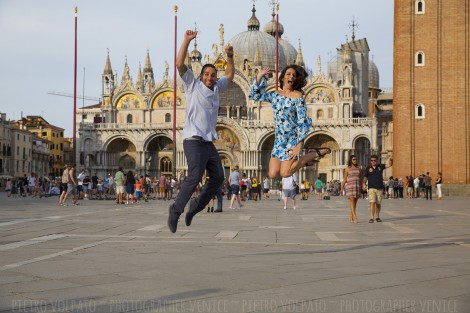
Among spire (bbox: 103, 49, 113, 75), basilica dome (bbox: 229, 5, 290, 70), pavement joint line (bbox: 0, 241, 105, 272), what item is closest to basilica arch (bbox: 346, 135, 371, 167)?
basilica dome (bbox: 229, 5, 290, 70)

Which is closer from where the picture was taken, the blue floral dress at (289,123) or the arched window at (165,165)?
the blue floral dress at (289,123)

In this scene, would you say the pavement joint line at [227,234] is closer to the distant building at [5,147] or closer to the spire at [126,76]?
the spire at [126,76]

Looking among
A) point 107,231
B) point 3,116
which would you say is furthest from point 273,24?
point 107,231

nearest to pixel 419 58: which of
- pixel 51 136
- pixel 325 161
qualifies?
pixel 325 161

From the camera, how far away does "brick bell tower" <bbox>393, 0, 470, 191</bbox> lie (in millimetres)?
40062

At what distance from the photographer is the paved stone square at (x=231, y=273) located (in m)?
4.48

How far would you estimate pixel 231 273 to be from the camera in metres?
5.82

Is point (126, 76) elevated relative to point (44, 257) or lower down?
elevated

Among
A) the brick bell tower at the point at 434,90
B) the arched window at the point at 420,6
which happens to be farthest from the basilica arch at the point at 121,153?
the arched window at the point at 420,6

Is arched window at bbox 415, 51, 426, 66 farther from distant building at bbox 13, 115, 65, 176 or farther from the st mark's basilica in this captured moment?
distant building at bbox 13, 115, 65, 176

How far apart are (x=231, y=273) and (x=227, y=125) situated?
60.5 metres

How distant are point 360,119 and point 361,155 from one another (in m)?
4.13

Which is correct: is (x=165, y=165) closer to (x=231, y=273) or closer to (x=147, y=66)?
(x=147, y=66)

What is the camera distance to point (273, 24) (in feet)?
290
